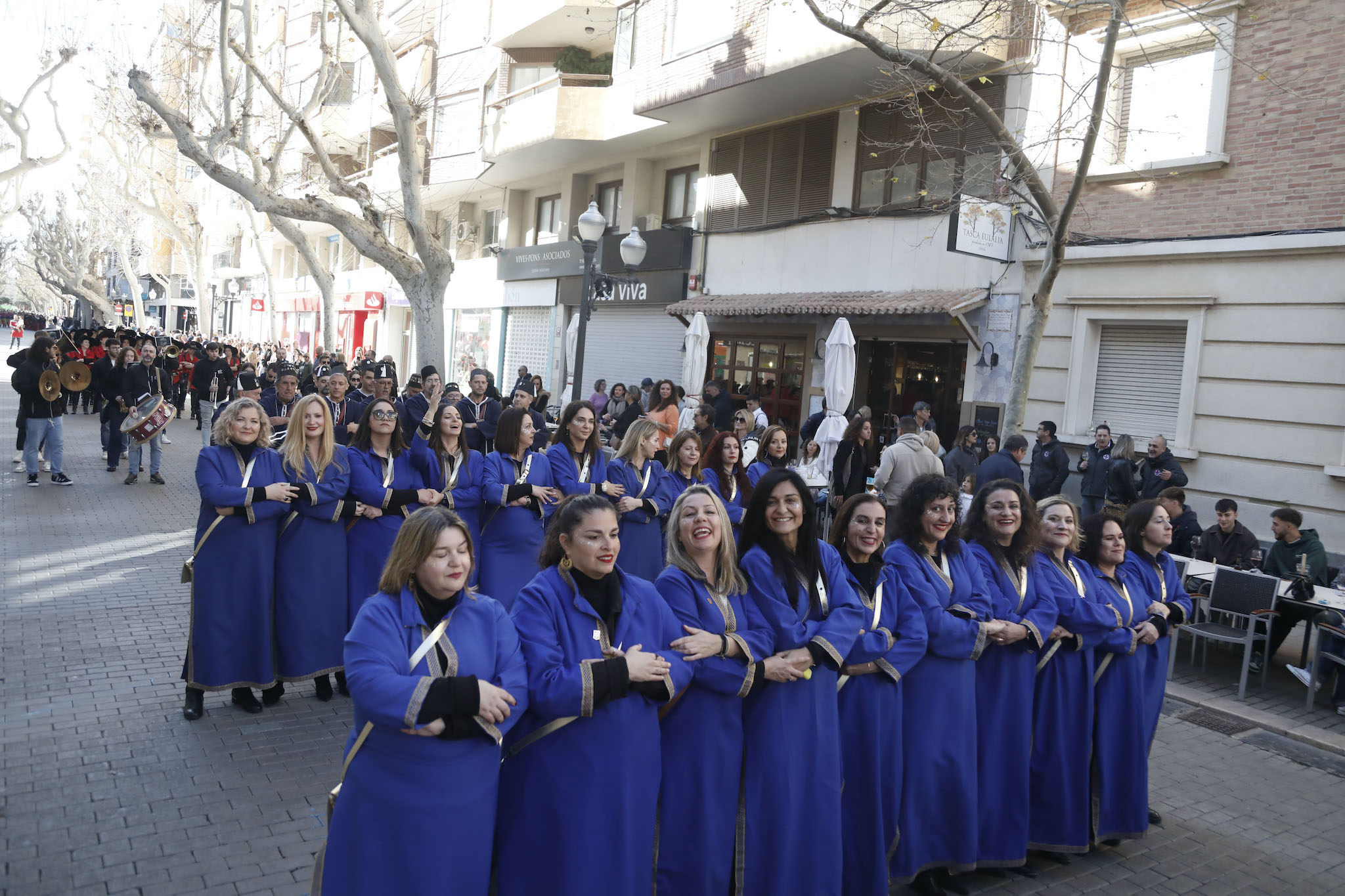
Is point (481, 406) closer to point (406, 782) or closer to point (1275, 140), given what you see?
point (406, 782)

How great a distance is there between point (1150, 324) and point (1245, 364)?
55.2 inches

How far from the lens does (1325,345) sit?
11.3m

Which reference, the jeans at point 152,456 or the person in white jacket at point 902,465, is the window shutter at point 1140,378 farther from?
the jeans at point 152,456

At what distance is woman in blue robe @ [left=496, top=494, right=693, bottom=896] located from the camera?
10.9ft

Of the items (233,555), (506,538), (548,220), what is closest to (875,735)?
(506,538)

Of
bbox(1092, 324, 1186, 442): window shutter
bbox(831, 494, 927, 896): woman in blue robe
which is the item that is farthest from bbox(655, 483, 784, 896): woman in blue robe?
bbox(1092, 324, 1186, 442): window shutter

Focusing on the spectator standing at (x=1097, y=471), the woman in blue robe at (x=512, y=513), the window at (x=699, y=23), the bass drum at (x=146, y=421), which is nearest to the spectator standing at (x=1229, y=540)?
the spectator standing at (x=1097, y=471)

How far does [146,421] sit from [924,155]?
11.8 metres

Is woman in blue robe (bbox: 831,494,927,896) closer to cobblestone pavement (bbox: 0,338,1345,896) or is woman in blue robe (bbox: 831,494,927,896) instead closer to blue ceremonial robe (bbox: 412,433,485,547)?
cobblestone pavement (bbox: 0,338,1345,896)

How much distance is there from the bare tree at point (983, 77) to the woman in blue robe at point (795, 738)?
6.61 metres

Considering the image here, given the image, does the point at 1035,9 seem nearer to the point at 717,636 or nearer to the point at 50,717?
the point at 717,636

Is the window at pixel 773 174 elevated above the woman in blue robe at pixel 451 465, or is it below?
above

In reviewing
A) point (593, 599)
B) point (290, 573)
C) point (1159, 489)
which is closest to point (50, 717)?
point (290, 573)

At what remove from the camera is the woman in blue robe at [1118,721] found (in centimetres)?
502
